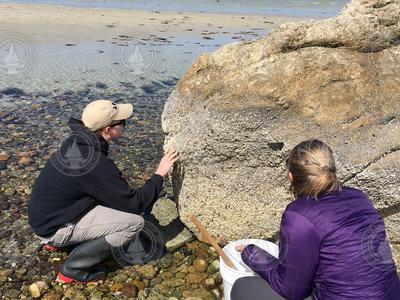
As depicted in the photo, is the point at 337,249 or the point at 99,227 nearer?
the point at 337,249

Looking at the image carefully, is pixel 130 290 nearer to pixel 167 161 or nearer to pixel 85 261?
pixel 85 261

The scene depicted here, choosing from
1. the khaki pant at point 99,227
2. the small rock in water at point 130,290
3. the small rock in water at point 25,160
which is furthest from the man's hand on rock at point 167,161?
the small rock in water at point 25,160

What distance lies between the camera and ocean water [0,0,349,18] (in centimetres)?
3601

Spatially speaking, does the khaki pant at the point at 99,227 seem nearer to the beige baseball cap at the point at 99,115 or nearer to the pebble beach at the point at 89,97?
the pebble beach at the point at 89,97

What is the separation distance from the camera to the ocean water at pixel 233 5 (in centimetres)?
3601

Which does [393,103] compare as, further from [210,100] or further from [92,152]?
[92,152]

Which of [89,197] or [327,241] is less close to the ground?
[327,241]

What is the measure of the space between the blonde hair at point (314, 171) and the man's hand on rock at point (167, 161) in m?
2.05

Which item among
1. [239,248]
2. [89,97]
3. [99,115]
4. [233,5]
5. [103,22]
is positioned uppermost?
[233,5]

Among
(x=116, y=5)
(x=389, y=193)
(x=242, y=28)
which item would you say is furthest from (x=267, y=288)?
(x=116, y=5)

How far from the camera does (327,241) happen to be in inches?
112

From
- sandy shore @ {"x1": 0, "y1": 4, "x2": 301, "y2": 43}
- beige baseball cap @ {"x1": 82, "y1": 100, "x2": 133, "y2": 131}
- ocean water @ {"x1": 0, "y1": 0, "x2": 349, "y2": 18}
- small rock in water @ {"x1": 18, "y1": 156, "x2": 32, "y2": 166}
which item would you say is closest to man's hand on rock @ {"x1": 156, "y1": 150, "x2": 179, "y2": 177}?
beige baseball cap @ {"x1": 82, "y1": 100, "x2": 133, "y2": 131}

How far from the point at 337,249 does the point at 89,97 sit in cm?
1034

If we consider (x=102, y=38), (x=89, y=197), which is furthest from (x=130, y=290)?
(x=102, y=38)
